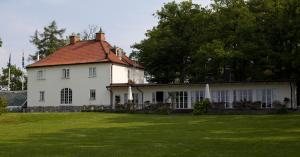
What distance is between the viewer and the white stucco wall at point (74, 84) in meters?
50.2

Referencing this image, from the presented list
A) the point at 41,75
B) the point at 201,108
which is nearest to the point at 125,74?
Answer: the point at 41,75

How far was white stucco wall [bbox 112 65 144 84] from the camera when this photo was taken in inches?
1996

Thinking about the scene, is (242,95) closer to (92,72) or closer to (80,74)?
(92,72)

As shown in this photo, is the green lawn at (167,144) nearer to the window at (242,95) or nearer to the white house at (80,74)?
the window at (242,95)

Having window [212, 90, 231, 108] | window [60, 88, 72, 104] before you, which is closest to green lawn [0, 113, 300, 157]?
window [212, 90, 231, 108]

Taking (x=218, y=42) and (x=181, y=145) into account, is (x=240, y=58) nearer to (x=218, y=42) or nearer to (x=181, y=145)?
(x=218, y=42)

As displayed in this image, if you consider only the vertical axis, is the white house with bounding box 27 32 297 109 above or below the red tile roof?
below

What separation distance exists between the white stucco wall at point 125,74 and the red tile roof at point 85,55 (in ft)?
1.78

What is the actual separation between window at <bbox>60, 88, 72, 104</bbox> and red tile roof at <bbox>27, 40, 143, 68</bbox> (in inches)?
111

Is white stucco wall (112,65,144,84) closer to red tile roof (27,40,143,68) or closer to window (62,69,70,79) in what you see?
red tile roof (27,40,143,68)

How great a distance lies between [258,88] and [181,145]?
27.7 metres

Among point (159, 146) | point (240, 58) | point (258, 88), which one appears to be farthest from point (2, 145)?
point (240, 58)

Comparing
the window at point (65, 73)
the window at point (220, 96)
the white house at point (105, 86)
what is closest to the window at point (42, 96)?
the white house at point (105, 86)

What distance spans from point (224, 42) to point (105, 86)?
12.4 meters
